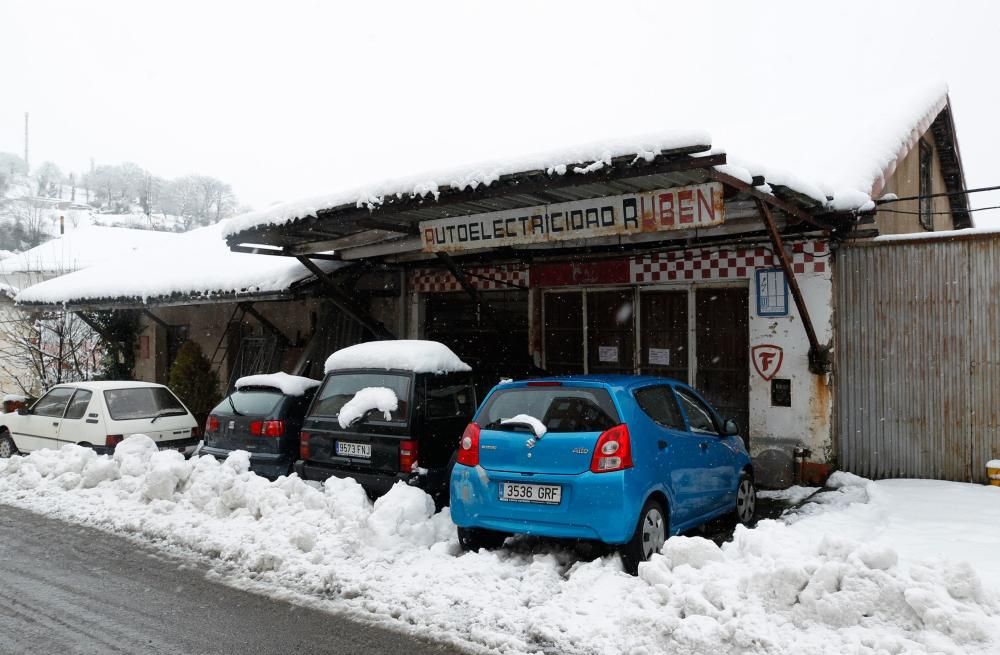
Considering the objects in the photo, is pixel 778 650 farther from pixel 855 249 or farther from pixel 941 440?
pixel 855 249

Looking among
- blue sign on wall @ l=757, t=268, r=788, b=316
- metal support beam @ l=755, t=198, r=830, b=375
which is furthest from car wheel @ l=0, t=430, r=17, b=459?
metal support beam @ l=755, t=198, r=830, b=375

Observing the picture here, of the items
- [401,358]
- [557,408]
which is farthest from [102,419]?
[557,408]

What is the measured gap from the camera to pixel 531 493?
5703 millimetres

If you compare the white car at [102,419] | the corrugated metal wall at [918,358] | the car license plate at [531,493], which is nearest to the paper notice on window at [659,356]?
the corrugated metal wall at [918,358]

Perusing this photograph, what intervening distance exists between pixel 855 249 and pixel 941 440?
94.1 inches

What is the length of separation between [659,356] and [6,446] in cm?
1005

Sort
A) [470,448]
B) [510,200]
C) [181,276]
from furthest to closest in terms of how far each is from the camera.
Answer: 1. [181,276]
2. [510,200]
3. [470,448]

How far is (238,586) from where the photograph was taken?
18.4 feet

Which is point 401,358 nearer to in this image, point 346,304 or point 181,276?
point 346,304

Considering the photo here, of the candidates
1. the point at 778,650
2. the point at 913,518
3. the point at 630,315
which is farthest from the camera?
the point at 630,315

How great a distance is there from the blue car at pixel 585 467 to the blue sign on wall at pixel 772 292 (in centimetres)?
341

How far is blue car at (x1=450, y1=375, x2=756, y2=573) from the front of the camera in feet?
18.0

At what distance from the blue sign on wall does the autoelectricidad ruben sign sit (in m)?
2.70

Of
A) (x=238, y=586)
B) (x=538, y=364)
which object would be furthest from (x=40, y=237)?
(x=238, y=586)
